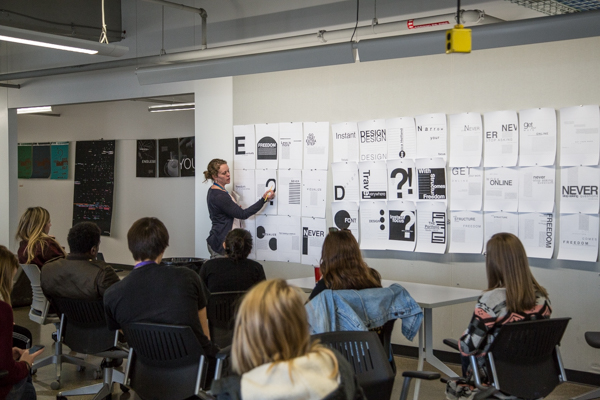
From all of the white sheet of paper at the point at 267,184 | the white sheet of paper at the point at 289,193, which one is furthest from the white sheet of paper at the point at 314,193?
the white sheet of paper at the point at 267,184

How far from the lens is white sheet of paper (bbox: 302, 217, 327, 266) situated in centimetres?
537

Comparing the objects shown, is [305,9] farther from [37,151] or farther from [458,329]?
[37,151]

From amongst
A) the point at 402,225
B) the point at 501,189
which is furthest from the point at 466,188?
the point at 402,225

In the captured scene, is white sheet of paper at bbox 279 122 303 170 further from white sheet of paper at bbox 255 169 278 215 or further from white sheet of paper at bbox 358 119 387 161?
white sheet of paper at bbox 358 119 387 161

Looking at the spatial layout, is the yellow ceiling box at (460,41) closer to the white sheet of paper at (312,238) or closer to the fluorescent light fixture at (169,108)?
the white sheet of paper at (312,238)

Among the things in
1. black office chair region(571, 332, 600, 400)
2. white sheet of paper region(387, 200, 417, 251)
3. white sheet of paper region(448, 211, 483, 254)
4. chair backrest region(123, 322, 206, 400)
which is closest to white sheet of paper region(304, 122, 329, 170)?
white sheet of paper region(387, 200, 417, 251)

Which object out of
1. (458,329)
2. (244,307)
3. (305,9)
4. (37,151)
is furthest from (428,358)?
(37,151)

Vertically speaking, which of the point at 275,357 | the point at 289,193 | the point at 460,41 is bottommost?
the point at 275,357

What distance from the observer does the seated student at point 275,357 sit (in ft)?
5.03

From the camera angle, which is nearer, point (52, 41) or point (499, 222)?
point (52, 41)

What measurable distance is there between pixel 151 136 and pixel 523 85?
6512 mm

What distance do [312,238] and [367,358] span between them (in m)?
A: 3.12

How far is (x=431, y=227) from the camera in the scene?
479 cm

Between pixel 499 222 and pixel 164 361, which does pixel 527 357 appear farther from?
pixel 499 222
